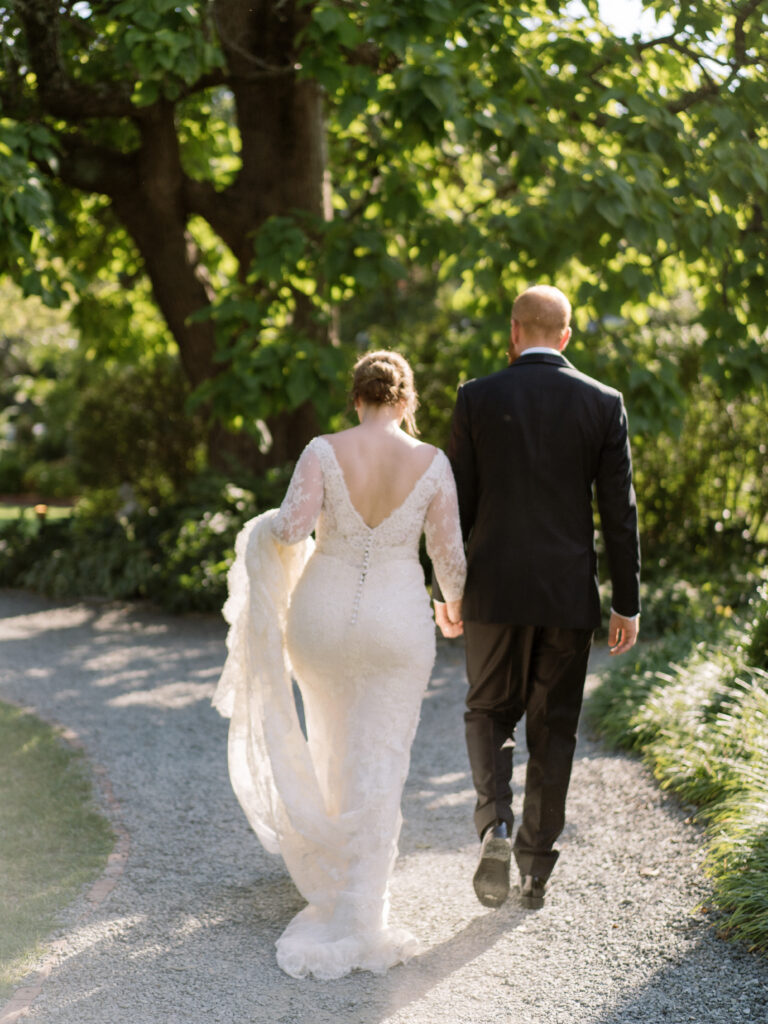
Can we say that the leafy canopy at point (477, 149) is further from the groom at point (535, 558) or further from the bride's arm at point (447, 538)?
the bride's arm at point (447, 538)

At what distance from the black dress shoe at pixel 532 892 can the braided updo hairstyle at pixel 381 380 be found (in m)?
1.86

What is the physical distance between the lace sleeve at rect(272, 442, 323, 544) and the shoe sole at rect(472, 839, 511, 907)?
4.38 feet

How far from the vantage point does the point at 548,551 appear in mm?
3934

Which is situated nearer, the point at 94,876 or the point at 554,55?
the point at 94,876

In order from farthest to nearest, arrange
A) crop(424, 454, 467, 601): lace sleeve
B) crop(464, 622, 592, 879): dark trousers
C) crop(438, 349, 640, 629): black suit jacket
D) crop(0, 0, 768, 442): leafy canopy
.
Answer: crop(0, 0, 768, 442): leafy canopy < crop(464, 622, 592, 879): dark trousers < crop(438, 349, 640, 629): black suit jacket < crop(424, 454, 467, 601): lace sleeve

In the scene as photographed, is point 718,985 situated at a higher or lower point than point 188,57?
lower

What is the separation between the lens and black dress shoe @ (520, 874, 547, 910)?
13.3 feet

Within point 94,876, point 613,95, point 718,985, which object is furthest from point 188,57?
point 718,985

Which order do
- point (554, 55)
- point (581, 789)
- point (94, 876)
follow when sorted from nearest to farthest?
point (94, 876), point (581, 789), point (554, 55)

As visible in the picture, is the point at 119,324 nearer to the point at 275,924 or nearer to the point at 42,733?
the point at 42,733

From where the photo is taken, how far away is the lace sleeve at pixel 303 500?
12.1 ft

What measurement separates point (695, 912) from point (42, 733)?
13.0 feet

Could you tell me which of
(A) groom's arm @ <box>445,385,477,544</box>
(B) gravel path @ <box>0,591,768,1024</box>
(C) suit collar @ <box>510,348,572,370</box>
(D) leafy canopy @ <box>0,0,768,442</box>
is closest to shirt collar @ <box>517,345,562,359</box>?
(C) suit collar @ <box>510,348,572,370</box>

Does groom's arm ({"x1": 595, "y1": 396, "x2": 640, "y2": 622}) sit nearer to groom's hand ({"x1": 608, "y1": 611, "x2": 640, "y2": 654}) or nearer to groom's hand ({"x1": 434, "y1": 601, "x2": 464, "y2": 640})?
Result: groom's hand ({"x1": 608, "y1": 611, "x2": 640, "y2": 654})
